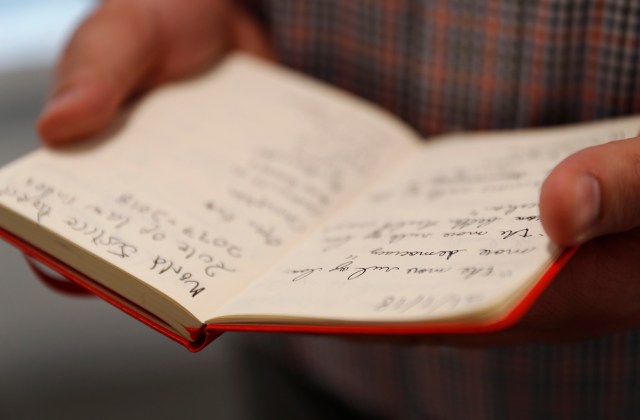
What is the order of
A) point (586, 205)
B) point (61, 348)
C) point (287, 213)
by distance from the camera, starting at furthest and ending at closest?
point (61, 348) < point (287, 213) < point (586, 205)

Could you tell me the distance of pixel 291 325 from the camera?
306 mm

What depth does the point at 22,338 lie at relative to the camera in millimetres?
1044

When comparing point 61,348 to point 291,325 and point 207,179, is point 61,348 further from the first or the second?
point 291,325

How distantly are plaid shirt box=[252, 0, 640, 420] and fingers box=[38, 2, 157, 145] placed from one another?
0.13m

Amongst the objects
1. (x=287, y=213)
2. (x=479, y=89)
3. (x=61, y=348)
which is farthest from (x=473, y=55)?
(x=61, y=348)

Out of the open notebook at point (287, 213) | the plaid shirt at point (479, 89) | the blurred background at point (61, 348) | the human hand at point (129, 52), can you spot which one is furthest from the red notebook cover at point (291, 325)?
the blurred background at point (61, 348)

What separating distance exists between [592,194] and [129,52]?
351 mm

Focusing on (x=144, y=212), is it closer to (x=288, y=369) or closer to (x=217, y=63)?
(x=217, y=63)

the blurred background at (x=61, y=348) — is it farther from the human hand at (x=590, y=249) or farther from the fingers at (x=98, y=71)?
the human hand at (x=590, y=249)

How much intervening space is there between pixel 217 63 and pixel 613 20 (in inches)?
11.9

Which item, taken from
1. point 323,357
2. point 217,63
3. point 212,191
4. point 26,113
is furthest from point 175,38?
point 26,113

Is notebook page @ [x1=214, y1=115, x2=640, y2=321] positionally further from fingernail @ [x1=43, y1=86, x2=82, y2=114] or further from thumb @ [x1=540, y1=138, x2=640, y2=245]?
fingernail @ [x1=43, y1=86, x2=82, y2=114]

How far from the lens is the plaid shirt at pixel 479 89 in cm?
46

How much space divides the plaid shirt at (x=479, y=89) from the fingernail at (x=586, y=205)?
0.19 metres
